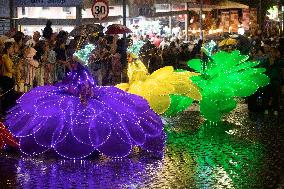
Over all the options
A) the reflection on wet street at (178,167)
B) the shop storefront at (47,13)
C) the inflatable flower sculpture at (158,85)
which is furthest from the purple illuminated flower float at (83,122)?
the shop storefront at (47,13)

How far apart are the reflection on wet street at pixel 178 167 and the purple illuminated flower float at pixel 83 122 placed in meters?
0.24

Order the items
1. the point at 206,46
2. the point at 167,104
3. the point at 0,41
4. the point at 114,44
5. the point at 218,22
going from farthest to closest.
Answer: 1. the point at 218,22
2. the point at 114,44
3. the point at 206,46
4. the point at 0,41
5. the point at 167,104

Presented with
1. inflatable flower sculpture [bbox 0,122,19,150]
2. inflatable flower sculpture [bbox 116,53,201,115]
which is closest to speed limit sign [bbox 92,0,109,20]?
inflatable flower sculpture [bbox 116,53,201,115]

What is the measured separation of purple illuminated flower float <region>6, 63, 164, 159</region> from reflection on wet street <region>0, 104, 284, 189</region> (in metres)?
0.24

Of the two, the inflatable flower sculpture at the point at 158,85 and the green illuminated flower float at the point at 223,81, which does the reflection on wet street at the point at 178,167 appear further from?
the green illuminated flower float at the point at 223,81

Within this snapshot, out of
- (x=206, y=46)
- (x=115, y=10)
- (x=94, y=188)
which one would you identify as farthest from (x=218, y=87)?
(x=115, y=10)

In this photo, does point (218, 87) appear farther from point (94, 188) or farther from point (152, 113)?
point (94, 188)

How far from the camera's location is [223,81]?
17.6m

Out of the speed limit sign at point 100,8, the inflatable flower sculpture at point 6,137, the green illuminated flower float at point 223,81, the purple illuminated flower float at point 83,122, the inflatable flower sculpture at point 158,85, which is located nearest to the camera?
the purple illuminated flower float at point 83,122

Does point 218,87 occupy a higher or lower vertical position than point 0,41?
lower

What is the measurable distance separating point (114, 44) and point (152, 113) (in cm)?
944

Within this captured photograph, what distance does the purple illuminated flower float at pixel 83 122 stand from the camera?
1230cm

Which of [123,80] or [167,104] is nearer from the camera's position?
[167,104]

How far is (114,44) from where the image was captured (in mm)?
22578
